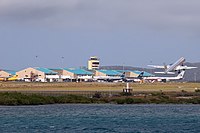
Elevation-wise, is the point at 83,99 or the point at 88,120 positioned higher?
the point at 83,99

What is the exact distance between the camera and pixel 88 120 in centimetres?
6662

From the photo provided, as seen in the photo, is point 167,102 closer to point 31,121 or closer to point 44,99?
point 44,99

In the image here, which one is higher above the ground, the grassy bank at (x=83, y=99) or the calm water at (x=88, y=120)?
the grassy bank at (x=83, y=99)

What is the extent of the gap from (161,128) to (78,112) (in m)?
22.3

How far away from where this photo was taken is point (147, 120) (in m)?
67.6

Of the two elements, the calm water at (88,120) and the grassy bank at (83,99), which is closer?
the calm water at (88,120)

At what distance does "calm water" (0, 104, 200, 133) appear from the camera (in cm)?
5681

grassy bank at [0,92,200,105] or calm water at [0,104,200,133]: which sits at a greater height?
grassy bank at [0,92,200,105]

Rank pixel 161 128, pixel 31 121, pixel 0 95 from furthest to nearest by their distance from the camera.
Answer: pixel 0 95 → pixel 31 121 → pixel 161 128

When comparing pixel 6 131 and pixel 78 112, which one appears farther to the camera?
pixel 78 112

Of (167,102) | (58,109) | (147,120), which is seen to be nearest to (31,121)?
(147,120)

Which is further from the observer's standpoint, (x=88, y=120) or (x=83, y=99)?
(x=83, y=99)

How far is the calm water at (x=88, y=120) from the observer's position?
56.8 metres

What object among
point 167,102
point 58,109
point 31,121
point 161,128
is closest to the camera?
point 161,128
